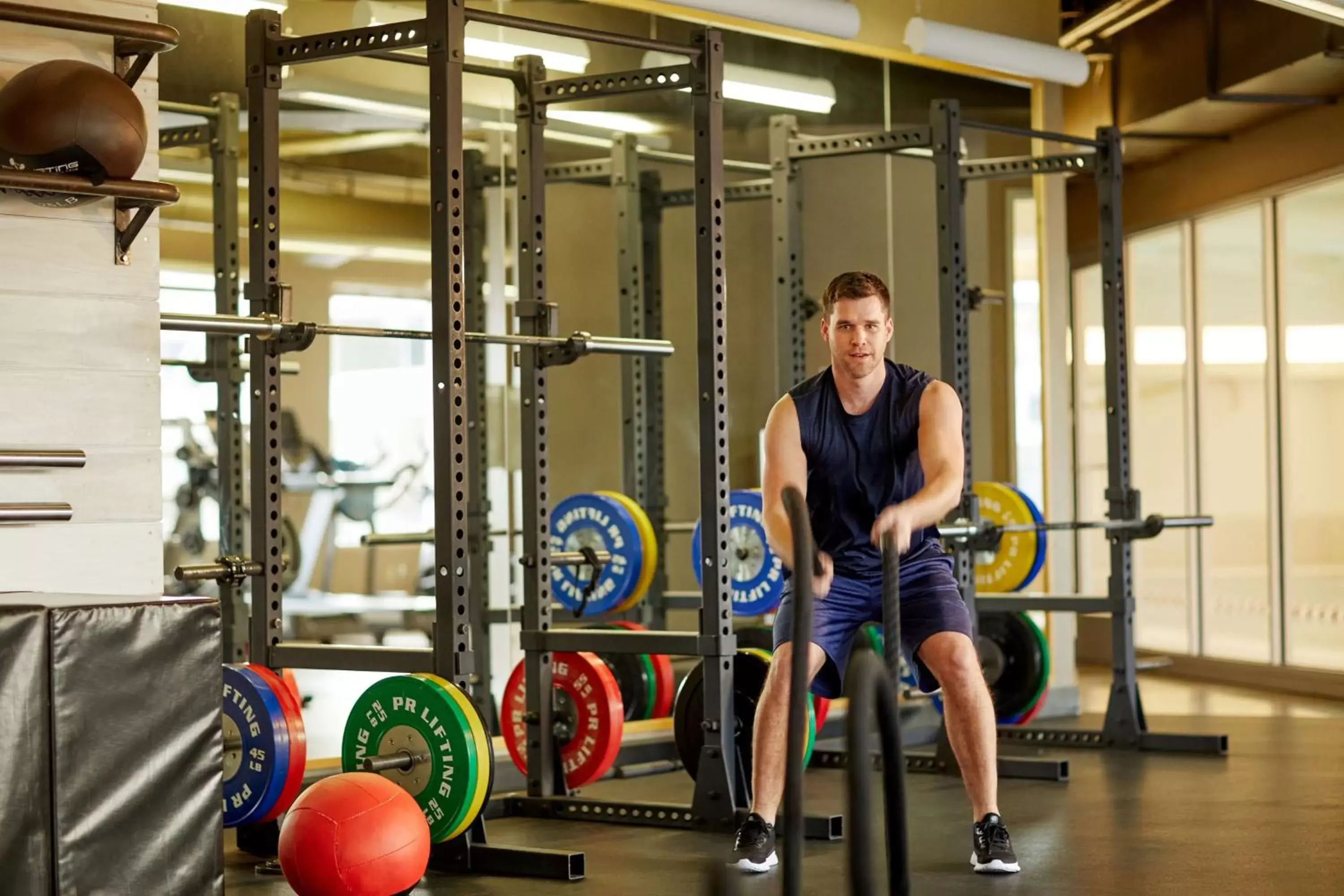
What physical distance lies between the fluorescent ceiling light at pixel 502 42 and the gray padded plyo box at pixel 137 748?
106 inches

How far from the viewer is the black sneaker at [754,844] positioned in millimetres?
3830

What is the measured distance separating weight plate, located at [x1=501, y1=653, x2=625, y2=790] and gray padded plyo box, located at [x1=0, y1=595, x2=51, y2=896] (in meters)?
2.05

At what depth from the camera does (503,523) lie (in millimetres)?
5750

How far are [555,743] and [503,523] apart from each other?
1.14m

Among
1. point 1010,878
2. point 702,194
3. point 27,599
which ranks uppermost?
point 702,194

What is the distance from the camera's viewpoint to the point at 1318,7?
5.04 meters

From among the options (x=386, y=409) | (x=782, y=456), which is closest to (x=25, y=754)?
(x=782, y=456)

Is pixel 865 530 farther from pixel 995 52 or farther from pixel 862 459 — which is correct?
pixel 995 52

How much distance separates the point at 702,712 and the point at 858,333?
135 cm

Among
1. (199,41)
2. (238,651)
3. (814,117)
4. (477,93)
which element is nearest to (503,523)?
(238,651)

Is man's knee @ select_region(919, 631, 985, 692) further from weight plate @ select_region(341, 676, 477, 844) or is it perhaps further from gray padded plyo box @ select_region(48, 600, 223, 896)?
gray padded plyo box @ select_region(48, 600, 223, 896)

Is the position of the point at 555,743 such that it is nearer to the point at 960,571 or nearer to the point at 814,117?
the point at 960,571

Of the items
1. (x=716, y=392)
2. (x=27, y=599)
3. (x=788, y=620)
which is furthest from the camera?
(x=716, y=392)

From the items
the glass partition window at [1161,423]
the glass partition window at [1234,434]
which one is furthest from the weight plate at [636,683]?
the glass partition window at [1161,423]
